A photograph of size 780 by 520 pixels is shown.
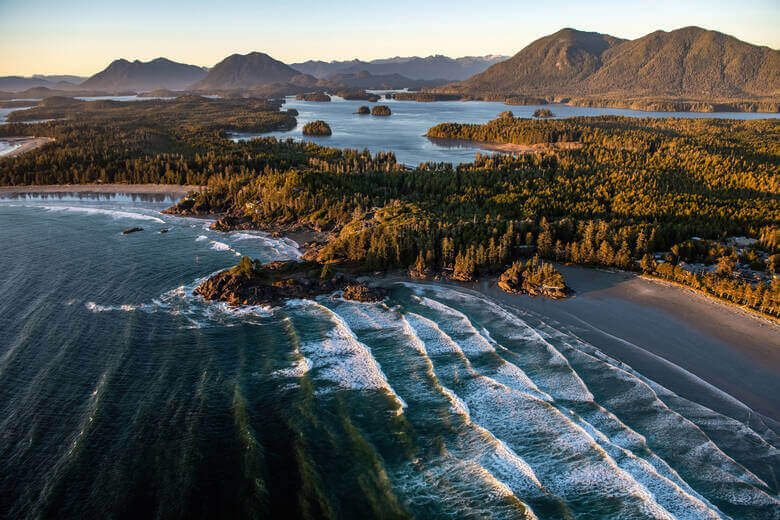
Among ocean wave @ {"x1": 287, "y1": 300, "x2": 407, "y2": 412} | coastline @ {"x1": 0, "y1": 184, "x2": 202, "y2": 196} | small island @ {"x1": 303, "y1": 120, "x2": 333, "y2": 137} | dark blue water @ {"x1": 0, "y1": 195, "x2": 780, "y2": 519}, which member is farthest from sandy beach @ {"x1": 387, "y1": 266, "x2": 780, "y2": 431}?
small island @ {"x1": 303, "y1": 120, "x2": 333, "y2": 137}

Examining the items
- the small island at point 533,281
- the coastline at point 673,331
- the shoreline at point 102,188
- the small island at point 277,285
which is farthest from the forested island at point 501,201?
the small island at point 277,285

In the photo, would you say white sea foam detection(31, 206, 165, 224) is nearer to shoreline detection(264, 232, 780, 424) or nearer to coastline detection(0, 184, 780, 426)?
shoreline detection(264, 232, 780, 424)

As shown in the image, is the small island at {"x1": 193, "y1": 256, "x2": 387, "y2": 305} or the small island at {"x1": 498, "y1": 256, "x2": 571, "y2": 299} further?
the small island at {"x1": 498, "y1": 256, "x2": 571, "y2": 299}

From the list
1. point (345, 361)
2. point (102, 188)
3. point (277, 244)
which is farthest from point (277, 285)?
point (102, 188)

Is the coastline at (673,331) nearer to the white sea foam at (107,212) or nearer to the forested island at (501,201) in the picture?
the forested island at (501,201)

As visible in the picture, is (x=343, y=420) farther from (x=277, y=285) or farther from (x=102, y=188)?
(x=102, y=188)
